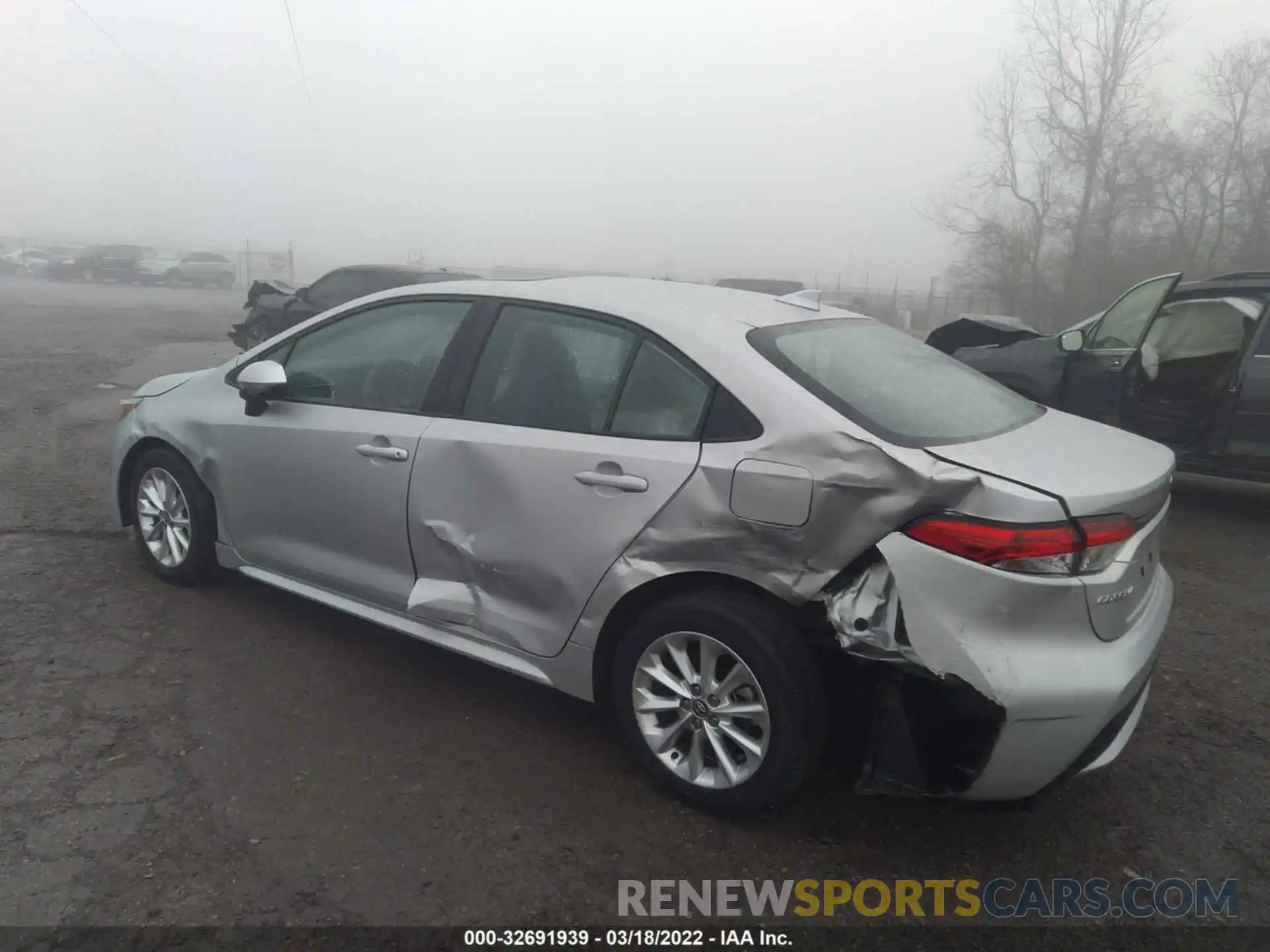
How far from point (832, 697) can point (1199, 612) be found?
121 inches

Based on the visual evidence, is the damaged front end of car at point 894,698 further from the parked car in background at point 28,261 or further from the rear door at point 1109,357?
the parked car in background at point 28,261

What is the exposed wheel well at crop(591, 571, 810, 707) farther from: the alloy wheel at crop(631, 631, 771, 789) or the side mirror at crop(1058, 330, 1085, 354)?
the side mirror at crop(1058, 330, 1085, 354)

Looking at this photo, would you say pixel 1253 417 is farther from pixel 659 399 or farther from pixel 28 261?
pixel 28 261

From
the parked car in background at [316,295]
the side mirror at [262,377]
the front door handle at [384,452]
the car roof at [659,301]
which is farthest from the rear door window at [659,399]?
the parked car in background at [316,295]

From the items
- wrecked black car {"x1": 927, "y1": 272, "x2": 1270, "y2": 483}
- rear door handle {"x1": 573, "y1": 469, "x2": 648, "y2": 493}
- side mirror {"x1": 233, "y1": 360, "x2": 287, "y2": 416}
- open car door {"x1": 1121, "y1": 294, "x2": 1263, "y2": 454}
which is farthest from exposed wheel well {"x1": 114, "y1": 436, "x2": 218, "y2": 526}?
open car door {"x1": 1121, "y1": 294, "x2": 1263, "y2": 454}

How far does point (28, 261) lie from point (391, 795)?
42039 millimetres

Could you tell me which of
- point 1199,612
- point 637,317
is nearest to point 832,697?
point 637,317

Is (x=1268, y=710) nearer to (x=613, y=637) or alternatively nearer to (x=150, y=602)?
(x=613, y=637)

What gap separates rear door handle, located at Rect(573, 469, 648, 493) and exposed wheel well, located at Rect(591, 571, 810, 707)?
11.5 inches

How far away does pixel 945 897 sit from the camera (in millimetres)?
2660

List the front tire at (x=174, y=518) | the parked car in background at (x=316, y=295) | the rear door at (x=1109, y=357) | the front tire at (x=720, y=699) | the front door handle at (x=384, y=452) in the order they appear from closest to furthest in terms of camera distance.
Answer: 1. the front tire at (x=720, y=699)
2. the front door handle at (x=384, y=452)
3. the front tire at (x=174, y=518)
4. the rear door at (x=1109, y=357)
5. the parked car in background at (x=316, y=295)

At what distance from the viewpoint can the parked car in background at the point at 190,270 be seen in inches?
1447

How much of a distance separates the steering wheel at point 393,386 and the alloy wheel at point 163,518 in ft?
3.98

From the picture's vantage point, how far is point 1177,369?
22.9ft
